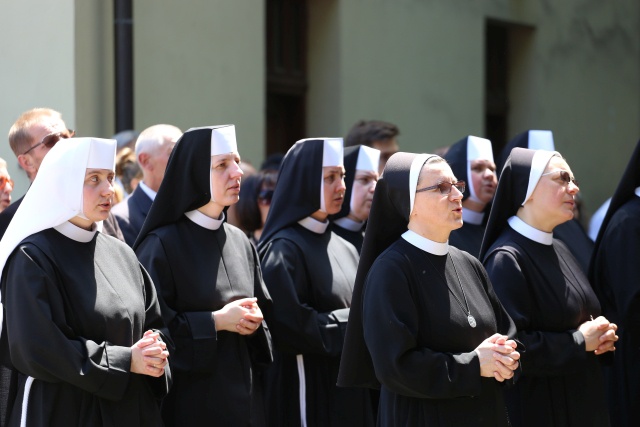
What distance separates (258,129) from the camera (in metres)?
9.59

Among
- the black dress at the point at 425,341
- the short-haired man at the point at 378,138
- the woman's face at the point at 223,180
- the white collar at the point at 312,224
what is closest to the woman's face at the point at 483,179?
the short-haired man at the point at 378,138

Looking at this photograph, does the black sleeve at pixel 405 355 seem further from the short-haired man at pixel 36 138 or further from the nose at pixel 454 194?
the short-haired man at pixel 36 138

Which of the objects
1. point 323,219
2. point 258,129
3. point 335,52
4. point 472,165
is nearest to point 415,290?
point 323,219

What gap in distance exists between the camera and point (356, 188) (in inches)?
276

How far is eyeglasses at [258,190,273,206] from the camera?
748 centimetres

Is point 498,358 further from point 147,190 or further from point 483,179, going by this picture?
point 483,179

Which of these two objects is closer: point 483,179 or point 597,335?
point 597,335

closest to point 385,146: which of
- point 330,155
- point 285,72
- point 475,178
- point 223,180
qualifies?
point 475,178

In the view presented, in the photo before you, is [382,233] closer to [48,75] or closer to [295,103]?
[48,75]

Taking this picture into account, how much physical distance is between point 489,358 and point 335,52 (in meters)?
6.31

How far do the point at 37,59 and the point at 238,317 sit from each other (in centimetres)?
353

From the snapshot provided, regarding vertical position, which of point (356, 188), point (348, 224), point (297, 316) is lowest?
point (297, 316)

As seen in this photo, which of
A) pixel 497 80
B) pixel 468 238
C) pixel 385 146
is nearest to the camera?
pixel 468 238

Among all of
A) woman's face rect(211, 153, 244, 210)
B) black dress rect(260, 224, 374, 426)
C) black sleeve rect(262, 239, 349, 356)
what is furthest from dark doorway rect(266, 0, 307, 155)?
woman's face rect(211, 153, 244, 210)
